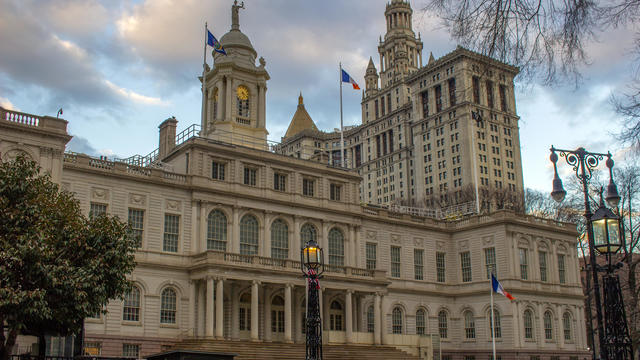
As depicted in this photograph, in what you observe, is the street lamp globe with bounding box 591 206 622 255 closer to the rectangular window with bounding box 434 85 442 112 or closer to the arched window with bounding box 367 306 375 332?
the arched window with bounding box 367 306 375 332

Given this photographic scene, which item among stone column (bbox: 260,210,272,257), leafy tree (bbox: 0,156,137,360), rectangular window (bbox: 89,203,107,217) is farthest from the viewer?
stone column (bbox: 260,210,272,257)

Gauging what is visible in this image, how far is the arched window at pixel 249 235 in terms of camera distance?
150ft

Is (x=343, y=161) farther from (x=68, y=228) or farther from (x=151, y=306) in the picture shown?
(x=68, y=228)

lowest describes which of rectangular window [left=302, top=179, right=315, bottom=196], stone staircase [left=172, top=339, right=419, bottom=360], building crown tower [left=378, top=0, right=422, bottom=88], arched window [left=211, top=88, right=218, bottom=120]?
stone staircase [left=172, top=339, right=419, bottom=360]

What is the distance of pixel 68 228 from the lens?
76.9 feet

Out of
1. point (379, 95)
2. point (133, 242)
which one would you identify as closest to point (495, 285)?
point (133, 242)

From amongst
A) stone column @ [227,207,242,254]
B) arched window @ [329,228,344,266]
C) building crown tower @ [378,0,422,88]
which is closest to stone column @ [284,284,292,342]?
stone column @ [227,207,242,254]

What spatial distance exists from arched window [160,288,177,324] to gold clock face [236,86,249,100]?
17.2 meters

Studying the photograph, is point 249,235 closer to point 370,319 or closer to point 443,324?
point 370,319

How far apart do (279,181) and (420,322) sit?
54.6 ft

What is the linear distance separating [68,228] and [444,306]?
38.5m

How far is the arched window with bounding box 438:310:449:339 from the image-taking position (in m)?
55.3

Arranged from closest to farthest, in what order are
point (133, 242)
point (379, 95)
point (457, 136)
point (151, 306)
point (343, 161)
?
point (133, 242), point (151, 306), point (343, 161), point (457, 136), point (379, 95)

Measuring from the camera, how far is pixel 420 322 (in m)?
54.5
